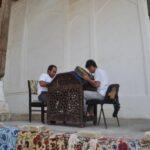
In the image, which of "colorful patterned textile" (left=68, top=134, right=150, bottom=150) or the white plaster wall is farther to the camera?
the white plaster wall

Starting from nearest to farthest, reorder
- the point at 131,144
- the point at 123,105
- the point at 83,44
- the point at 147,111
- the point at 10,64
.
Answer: the point at 131,144 → the point at 147,111 → the point at 123,105 → the point at 83,44 → the point at 10,64

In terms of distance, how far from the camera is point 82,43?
7148 millimetres

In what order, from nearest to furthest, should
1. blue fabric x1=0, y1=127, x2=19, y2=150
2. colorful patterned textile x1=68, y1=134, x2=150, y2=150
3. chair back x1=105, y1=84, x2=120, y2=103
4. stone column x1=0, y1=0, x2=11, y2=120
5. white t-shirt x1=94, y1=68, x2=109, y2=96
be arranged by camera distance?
colorful patterned textile x1=68, y1=134, x2=150, y2=150
blue fabric x1=0, y1=127, x2=19, y2=150
chair back x1=105, y1=84, x2=120, y2=103
white t-shirt x1=94, y1=68, x2=109, y2=96
stone column x1=0, y1=0, x2=11, y2=120

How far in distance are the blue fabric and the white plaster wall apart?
3.79 m

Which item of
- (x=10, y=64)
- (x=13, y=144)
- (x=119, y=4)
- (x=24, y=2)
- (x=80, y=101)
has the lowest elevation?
(x=13, y=144)

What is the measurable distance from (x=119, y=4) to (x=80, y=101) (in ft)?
12.1

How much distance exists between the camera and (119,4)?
6672 mm

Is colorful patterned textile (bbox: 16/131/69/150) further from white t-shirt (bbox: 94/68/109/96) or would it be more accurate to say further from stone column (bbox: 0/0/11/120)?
stone column (bbox: 0/0/11/120)

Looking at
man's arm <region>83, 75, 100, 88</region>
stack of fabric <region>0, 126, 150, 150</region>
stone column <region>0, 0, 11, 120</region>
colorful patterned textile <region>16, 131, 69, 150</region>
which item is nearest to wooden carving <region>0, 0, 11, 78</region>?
stone column <region>0, 0, 11, 120</region>

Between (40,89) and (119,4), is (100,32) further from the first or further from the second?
(40,89)

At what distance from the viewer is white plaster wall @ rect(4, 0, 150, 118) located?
6.07m

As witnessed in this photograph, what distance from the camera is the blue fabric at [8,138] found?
8.45 ft

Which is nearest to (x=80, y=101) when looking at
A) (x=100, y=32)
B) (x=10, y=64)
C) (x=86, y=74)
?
(x=86, y=74)

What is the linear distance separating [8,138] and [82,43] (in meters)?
4.84
